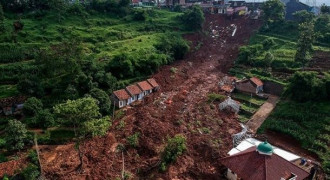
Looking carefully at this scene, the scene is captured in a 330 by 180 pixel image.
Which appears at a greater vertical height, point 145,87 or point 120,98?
point 145,87

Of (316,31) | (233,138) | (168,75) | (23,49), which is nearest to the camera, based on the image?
(233,138)

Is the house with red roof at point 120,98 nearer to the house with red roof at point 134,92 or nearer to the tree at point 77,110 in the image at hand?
the house with red roof at point 134,92

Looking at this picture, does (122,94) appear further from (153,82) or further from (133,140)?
(133,140)

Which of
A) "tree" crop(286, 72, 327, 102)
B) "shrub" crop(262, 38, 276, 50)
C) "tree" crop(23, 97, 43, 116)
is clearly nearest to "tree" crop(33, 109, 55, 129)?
"tree" crop(23, 97, 43, 116)

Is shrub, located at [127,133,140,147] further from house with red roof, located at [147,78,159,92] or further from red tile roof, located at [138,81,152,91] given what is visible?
house with red roof, located at [147,78,159,92]

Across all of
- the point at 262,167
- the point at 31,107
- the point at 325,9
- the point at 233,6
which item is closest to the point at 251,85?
the point at 262,167

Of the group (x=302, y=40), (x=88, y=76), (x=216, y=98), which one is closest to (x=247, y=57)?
(x=302, y=40)

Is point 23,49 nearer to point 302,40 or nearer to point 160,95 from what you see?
point 160,95
